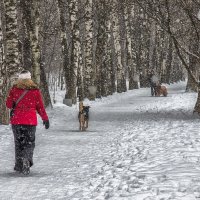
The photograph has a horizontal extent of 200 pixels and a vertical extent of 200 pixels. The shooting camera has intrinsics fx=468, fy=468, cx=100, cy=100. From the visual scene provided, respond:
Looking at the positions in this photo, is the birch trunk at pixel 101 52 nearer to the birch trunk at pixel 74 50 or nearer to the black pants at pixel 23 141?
the birch trunk at pixel 74 50

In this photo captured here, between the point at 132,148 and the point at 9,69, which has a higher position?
the point at 9,69

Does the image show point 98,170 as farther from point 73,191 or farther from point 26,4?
point 26,4

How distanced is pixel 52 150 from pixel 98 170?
9.27 ft

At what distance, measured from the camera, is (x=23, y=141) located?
827 cm

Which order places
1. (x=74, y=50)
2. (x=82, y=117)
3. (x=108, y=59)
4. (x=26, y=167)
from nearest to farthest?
(x=26, y=167) < (x=82, y=117) < (x=74, y=50) < (x=108, y=59)

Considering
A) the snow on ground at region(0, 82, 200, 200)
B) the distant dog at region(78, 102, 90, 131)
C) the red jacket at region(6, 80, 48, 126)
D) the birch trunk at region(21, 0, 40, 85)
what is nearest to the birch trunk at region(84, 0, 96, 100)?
the birch trunk at region(21, 0, 40, 85)

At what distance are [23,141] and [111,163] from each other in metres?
1.72

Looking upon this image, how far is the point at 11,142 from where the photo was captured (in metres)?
12.1

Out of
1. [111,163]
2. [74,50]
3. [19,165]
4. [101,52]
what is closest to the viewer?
[19,165]

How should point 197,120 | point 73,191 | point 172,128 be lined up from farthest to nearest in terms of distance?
point 197,120 → point 172,128 → point 73,191

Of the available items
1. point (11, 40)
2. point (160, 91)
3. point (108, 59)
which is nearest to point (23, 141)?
point (11, 40)

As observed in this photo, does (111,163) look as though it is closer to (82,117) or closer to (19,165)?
(19,165)

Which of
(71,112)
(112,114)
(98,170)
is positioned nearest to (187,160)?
(98,170)

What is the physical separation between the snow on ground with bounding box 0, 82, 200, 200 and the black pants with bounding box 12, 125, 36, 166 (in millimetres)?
338
